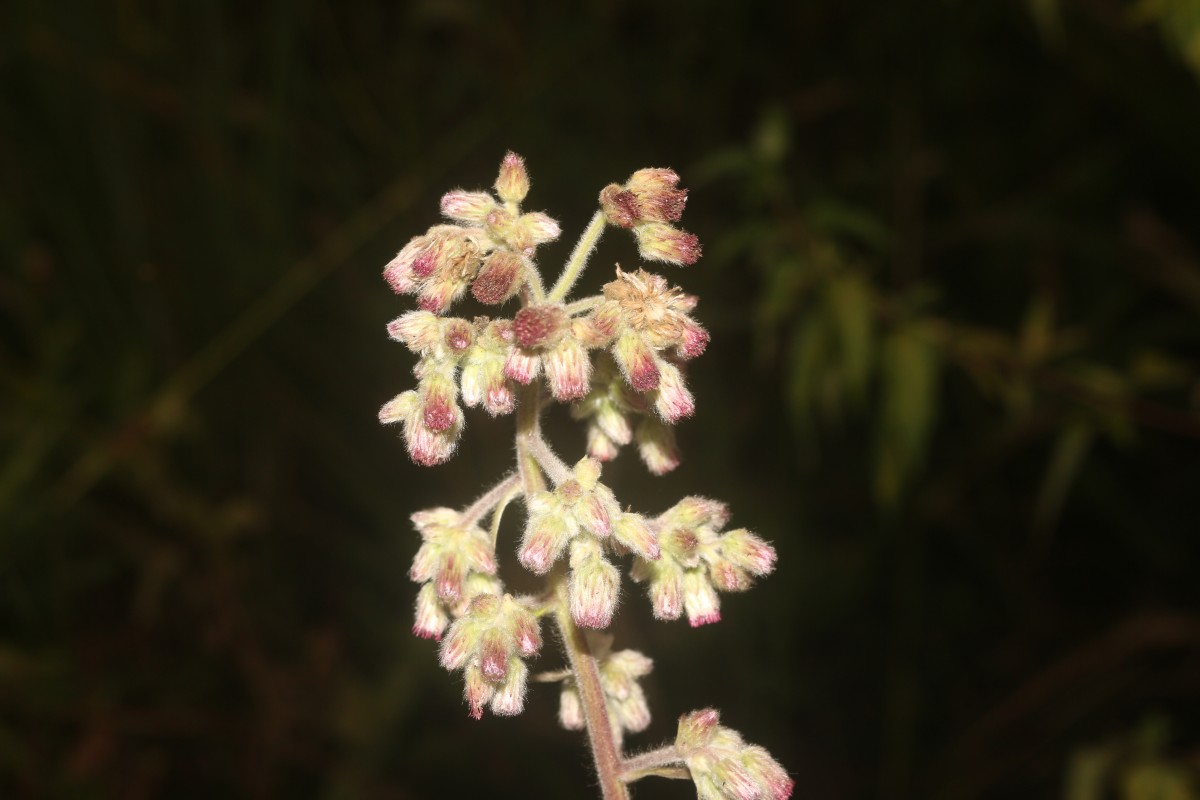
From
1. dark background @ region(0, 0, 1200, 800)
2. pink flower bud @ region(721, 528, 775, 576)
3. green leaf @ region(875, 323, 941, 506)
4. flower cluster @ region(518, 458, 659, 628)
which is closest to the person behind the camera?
flower cluster @ region(518, 458, 659, 628)

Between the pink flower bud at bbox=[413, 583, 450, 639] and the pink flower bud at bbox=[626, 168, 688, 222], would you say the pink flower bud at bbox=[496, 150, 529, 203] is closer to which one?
the pink flower bud at bbox=[626, 168, 688, 222]

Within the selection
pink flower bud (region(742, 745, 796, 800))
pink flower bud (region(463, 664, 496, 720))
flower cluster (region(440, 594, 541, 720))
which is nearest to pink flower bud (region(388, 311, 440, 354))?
flower cluster (region(440, 594, 541, 720))

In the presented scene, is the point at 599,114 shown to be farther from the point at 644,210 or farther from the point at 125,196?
the point at 644,210

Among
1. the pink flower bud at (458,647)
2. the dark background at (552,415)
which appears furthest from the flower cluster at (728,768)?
the dark background at (552,415)

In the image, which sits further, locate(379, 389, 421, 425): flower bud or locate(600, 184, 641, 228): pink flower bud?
locate(379, 389, 421, 425): flower bud

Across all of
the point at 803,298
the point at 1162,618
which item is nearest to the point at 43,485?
the point at 803,298

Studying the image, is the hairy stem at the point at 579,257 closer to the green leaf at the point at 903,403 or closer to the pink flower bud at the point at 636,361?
the pink flower bud at the point at 636,361

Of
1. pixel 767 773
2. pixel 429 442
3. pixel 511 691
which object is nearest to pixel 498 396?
pixel 429 442
